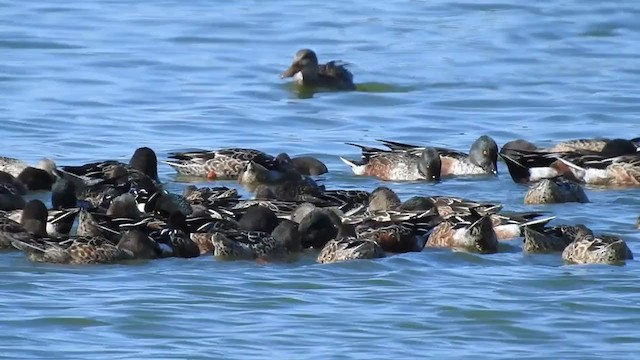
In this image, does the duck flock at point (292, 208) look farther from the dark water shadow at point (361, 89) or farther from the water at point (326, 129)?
the dark water shadow at point (361, 89)

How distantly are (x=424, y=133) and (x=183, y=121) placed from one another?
276 centimetres

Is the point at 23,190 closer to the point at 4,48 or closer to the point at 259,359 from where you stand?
the point at 259,359

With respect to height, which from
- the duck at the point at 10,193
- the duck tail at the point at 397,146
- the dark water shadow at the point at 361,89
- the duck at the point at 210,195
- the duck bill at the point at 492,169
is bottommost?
the duck bill at the point at 492,169

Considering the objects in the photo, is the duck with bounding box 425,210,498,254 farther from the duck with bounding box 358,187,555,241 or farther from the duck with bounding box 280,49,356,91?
the duck with bounding box 280,49,356,91

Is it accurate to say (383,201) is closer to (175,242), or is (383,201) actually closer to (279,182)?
(279,182)

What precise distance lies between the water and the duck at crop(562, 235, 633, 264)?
144mm

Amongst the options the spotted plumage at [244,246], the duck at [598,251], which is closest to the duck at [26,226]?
the spotted plumage at [244,246]

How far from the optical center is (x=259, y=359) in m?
11.6

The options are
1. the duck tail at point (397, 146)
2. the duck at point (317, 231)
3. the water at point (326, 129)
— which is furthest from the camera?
the duck tail at point (397, 146)

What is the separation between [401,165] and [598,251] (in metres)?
4.95

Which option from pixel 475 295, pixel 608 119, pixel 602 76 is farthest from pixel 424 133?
pixel 475 295

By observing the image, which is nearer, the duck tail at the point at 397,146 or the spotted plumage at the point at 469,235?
the spotted plumage at the point at 469,235

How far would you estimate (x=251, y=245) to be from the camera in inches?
567

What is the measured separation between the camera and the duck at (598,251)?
46.5ft
